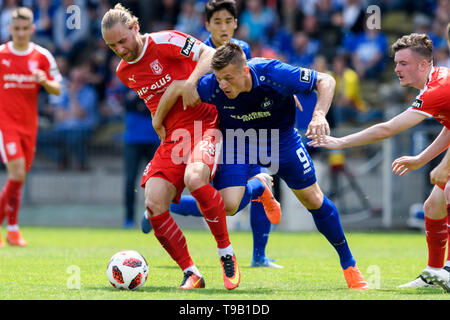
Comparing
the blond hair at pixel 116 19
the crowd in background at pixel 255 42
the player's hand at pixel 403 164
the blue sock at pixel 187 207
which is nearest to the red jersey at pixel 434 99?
the player's hand at pixel 403 164

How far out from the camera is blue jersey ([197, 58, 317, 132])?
586 cm

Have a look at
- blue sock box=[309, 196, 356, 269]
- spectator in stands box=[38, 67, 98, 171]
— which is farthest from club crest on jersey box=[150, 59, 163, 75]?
spectator in stands box=[38, 67, 98, 171]

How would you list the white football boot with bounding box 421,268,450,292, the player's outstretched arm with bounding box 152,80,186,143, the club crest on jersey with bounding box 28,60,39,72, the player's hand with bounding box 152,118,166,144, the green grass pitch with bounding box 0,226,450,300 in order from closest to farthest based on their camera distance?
the green grass pitch with bounding box 0,226,450,300 < the white football boot with bounding box 421,268,450,292 < the player's outstretched arm with bounding box 152,80,186,143 < the player's hand with bounding box 152,118,166,144 < the club crest on jersey with bounding box 28,60,39,72

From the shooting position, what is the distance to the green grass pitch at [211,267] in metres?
5.49

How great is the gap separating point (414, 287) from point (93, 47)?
14.2 meters

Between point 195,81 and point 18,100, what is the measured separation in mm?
4773

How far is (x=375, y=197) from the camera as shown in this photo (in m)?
13.1

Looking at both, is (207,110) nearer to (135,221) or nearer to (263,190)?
(263,190)

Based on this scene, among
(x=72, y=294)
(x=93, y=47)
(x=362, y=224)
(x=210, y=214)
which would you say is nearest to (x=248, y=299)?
(x=210, y=214)

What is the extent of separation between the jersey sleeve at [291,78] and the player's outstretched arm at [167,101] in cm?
76

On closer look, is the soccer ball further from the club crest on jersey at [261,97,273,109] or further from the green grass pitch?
the club crest on jersey at [261,97,273,109]

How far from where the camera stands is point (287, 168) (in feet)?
20.1

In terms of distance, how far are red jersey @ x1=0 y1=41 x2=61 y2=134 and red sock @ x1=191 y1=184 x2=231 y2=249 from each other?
4.99 metres

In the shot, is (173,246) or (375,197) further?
(375,197)
